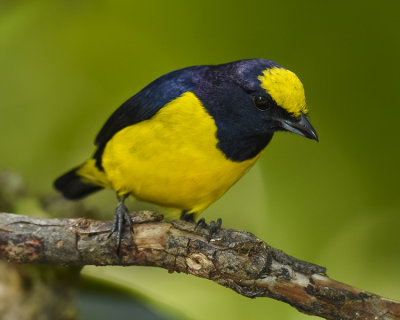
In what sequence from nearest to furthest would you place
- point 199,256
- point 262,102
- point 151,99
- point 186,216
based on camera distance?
point 199,256 < point 262,102 < point 151,99 < point 186,216

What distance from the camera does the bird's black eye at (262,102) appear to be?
7.63ft

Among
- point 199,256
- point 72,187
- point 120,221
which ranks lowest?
point 199,256

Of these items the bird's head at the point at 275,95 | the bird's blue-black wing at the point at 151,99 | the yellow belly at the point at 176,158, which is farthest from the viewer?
the bird's blue-black wing at the point at 151,99

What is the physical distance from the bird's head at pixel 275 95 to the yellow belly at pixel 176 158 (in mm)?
206

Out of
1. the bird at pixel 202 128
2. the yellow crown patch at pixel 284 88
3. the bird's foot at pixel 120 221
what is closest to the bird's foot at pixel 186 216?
the bird at pixel 202 128

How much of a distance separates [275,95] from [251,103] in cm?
14

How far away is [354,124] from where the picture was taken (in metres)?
A: 3.15

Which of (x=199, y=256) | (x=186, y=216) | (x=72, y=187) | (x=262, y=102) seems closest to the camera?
(x=199, y=256)

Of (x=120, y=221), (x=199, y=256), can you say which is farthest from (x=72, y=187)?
(x=199, y=256)

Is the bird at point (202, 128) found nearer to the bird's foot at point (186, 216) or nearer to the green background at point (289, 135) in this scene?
the bird's foot at point (186, 216)

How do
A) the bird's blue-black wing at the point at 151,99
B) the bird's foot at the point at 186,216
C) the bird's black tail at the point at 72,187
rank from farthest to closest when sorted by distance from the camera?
the bird's black tail at the point at 72,187 → the bird's foot at the point at 186,216 → the bird's blue-black wing at the point at 151,99

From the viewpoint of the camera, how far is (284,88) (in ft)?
7.32

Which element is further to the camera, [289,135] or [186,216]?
[289,135]

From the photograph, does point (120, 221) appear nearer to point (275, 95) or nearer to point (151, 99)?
point (151, 99)
